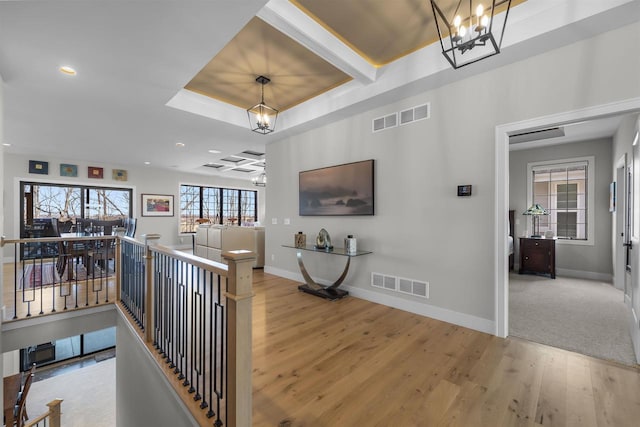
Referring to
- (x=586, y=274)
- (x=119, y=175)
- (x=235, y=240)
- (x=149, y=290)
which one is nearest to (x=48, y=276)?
(x=235, y=240)

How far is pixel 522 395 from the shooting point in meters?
1.81

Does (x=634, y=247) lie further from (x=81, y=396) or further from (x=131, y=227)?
(x=81, y=396)

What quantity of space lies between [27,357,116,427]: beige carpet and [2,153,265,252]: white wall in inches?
143

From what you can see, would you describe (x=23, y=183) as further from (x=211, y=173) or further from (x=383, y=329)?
(x=383, y=329)

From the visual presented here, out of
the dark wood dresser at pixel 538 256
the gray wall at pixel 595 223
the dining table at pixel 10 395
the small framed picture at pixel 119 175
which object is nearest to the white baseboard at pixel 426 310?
the dark wood dresser at pixel 538 256

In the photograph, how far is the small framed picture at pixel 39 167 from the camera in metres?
6.59

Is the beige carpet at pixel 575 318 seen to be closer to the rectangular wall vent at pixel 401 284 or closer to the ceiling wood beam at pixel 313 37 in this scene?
the rectangular wall vent at pixel 401 284

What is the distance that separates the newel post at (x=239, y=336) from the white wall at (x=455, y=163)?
2.46 m

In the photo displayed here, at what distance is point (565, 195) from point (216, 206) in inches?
406

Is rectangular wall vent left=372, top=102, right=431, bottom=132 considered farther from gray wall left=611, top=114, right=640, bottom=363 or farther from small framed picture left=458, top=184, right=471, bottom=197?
gray wall left=611, top=114, right=640, bottom=363

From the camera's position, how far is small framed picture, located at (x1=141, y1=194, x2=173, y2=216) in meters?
8.41

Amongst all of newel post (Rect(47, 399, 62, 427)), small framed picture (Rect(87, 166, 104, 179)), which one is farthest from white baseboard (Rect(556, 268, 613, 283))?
small framed picture (Rect(87, 166, 104, 179))

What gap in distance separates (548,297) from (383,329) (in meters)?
2.93

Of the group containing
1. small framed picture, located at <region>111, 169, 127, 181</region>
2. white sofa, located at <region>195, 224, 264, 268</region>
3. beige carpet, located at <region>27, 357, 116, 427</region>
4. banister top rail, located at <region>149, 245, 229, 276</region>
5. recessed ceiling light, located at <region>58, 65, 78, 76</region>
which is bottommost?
beige carpet, located at <region>27, 357, 116, 427</region>
